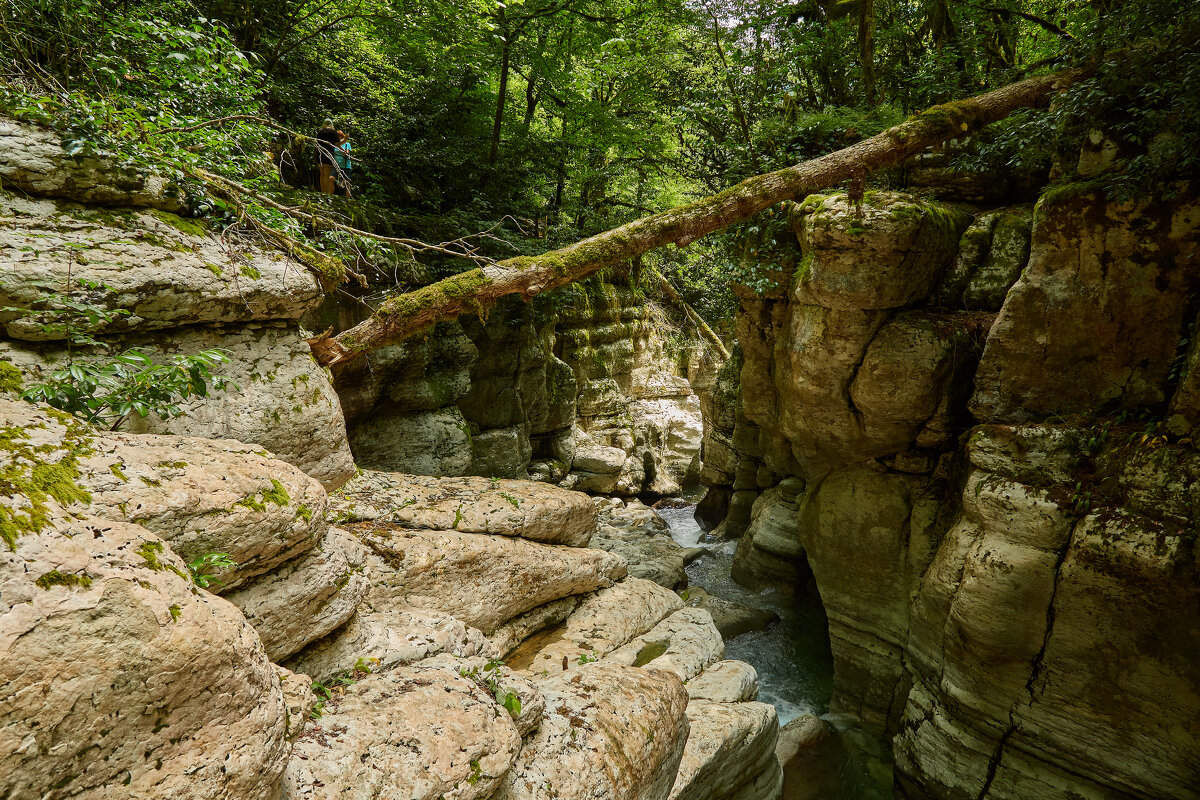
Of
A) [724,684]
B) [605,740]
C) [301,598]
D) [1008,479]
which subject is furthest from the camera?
[1008,479]

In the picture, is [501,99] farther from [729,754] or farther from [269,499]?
[729,754]

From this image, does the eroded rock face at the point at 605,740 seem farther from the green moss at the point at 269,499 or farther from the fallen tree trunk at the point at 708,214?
the fallen tree trunk at the point at 708,214

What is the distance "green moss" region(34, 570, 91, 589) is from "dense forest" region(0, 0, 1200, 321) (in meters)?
3.49

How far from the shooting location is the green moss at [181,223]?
4480 mm

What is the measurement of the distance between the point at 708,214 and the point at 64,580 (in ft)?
23.8

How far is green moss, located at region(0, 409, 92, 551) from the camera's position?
6.96 ft

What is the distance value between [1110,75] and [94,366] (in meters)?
9.57

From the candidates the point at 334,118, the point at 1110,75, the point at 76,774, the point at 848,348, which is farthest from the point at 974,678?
the point at 334,118

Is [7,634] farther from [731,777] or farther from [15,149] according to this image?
[731,777]

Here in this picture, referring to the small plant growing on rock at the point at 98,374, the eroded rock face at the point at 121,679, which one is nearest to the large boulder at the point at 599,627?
the eroded rock face at the point at 121,679

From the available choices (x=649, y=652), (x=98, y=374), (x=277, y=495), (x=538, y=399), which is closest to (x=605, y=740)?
(x=649, y=652)

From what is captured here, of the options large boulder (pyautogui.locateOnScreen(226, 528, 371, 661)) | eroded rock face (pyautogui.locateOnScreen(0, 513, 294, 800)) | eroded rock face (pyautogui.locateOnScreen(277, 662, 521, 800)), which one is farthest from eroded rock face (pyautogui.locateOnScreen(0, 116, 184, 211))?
eroded rock face (pyautogui.locateOnScreen(277, 662, 521, 800))

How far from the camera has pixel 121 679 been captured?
212cm

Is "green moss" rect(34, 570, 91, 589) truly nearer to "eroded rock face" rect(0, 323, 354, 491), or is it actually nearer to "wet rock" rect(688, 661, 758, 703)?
"eroded rock face" rect(0, 323, 354, 491)
